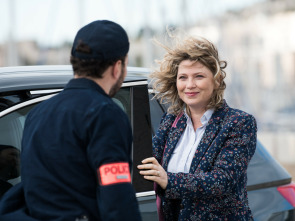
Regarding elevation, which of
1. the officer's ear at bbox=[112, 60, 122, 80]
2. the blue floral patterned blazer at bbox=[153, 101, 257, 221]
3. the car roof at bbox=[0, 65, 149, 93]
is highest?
the officer's ear at bbox=[112, 60, 122, 80]

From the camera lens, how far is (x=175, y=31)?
288 centimetres

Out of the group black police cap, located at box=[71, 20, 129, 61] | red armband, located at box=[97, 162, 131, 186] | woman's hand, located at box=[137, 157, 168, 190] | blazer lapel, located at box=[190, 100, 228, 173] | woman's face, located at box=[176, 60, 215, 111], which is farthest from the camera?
Result: woman's face, located at box=[176, 60, 215, 111]

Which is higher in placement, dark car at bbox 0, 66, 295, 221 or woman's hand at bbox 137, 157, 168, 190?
dark car at bbox 0, 66, 295, 221

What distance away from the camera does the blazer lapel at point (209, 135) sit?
2.34 meters

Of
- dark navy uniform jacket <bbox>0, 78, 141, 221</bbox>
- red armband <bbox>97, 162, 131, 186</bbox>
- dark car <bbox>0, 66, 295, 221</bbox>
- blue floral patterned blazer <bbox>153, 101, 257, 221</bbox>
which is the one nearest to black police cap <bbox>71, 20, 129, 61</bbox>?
dark navy uniform jacket <bbox>0, 78, 141, 221</bbox>

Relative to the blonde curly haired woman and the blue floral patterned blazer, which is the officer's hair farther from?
the blue floral patterned blazer

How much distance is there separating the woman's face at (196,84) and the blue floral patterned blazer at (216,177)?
104 millimetres

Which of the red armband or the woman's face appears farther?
the woman's face

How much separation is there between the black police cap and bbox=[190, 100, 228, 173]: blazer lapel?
0.77 m

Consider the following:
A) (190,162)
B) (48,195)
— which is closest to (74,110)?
(48,195)

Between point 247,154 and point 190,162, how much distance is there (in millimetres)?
260

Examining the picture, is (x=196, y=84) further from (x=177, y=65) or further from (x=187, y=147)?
(x=187, y=147)

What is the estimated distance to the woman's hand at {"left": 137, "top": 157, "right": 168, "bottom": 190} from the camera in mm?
2188

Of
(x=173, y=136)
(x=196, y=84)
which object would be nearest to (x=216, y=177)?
(x=173, y=136)
